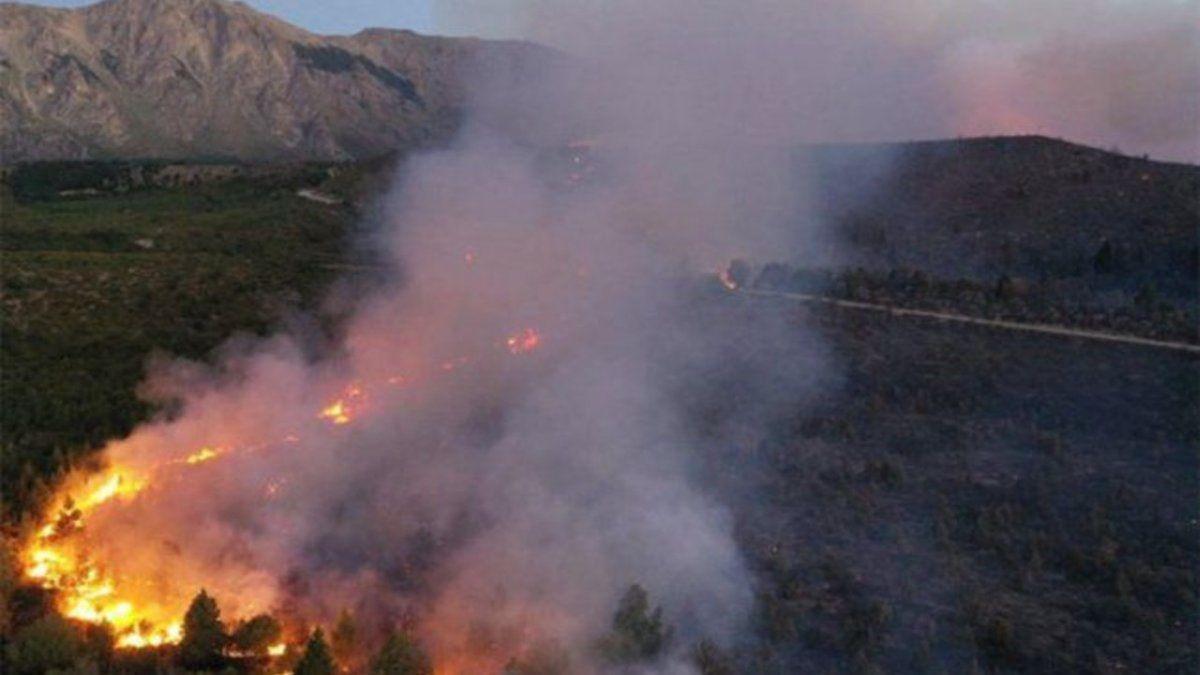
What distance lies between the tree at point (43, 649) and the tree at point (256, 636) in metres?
2.70

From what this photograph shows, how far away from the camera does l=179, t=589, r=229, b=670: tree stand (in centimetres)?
1888

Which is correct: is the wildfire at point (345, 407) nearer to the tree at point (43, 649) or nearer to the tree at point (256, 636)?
the tree at point (256, 636)

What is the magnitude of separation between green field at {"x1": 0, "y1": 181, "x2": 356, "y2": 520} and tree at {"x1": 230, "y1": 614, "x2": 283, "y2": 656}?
9.20 meters

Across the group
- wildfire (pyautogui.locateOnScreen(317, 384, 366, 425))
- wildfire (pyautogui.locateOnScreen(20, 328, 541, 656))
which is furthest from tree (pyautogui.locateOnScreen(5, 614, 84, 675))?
wildfire (pyautogui.locateOnScreen(317, 384, 366, 425))

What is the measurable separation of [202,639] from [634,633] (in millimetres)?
7742

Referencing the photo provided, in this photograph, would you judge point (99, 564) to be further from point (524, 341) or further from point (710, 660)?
point (524, 341)

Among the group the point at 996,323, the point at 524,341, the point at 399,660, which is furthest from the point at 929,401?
the point at 399,660

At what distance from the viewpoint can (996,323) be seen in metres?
41.7

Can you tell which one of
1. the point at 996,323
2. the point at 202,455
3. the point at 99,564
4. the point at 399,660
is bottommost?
the point at 202,455

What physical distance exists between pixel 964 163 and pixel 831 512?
4923 centimetres

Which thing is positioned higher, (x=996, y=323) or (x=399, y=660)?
(x=996, y=323)

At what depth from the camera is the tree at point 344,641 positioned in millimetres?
19109

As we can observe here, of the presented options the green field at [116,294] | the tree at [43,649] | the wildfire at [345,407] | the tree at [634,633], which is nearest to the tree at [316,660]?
the tree at [43,649]

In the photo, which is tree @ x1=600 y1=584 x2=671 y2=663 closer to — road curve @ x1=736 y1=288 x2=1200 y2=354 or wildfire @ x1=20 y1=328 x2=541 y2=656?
wildfire @ x1=20 y1=328 x2=541 y2=656
